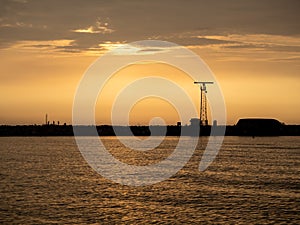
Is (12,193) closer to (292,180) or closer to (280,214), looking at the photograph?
(280,214)

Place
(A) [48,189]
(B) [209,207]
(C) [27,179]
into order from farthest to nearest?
(C) [27,179] < (A) [48,189] < (B) [209,207]

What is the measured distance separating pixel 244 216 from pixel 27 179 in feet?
118

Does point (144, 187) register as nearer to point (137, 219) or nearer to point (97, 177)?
point (97, 177)

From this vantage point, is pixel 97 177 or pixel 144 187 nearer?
pixel 144 187

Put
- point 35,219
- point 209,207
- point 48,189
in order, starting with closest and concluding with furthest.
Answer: point 35,219 < point 209,207 < point 48,189

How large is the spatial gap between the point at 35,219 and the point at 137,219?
7951mm

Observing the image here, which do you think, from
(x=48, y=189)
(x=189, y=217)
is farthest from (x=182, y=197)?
(x=48, y=189)

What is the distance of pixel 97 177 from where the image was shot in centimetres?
7819

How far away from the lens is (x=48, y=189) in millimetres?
61875

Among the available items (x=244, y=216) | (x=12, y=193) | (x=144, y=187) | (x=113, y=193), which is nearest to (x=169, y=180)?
(x=144, y=187)

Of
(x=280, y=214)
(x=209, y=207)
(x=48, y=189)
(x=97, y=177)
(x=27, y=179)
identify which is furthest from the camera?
(x=97, y=177)

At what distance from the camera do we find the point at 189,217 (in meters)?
45.1

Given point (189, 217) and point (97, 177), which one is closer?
point (189, 217)

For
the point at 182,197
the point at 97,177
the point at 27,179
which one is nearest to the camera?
the point at 182,197
